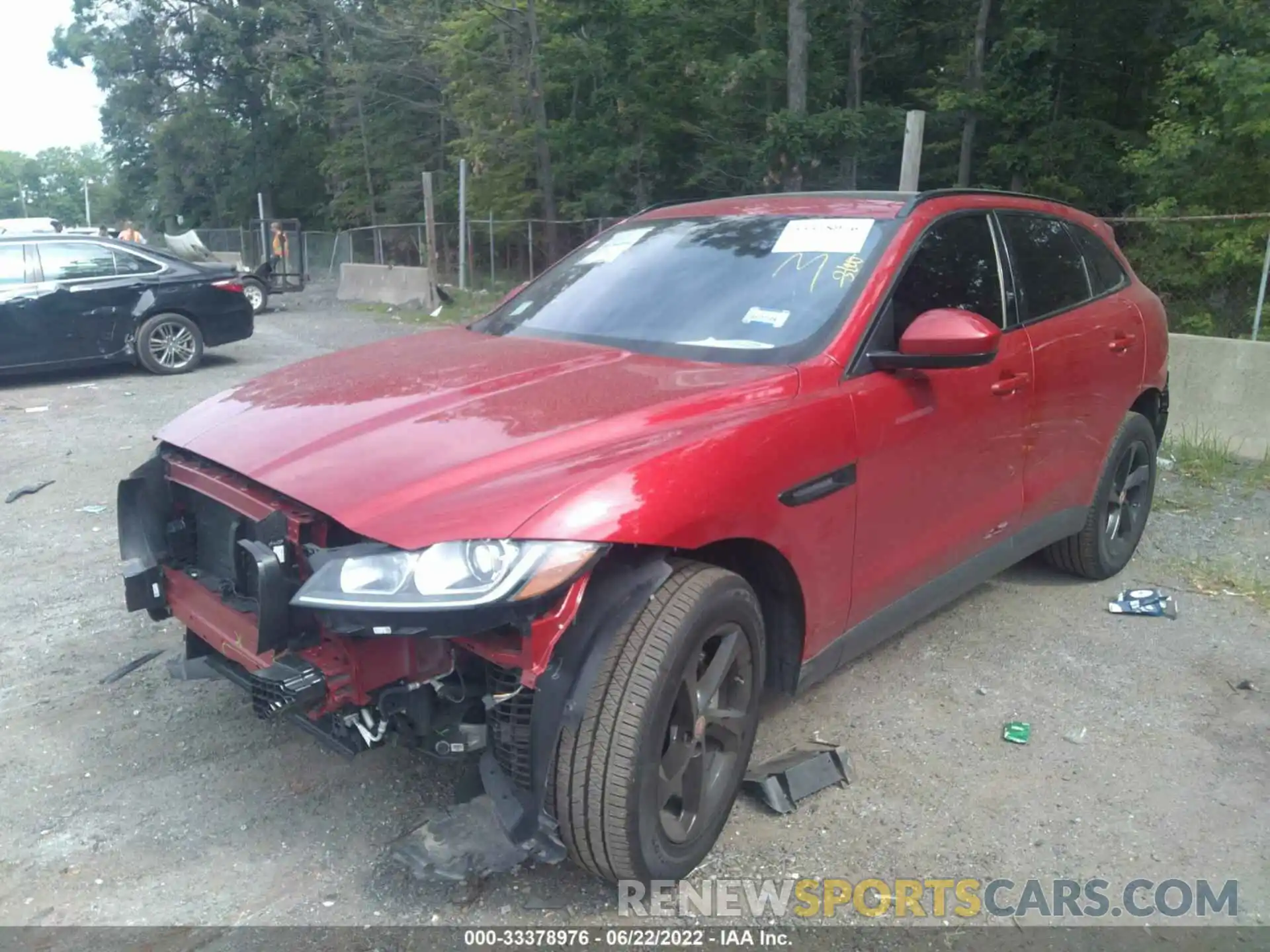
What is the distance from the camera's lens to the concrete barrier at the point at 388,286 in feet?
64.0

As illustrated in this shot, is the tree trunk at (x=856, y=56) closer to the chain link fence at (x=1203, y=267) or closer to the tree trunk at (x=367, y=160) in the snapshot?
the chain link fence at (x=1203, y=267)

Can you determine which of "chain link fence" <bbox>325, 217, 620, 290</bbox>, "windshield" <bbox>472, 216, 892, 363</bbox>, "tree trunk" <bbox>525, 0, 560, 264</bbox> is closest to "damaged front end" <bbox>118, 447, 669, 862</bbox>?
"windshield" <bbox>472, 216, 892, 363</bbox>

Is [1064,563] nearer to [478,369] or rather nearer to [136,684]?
[478,369]

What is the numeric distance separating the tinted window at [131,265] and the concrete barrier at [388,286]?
8.13 m

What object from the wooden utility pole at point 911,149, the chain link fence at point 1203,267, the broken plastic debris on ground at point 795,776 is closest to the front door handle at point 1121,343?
the broken plastic debris on ground at point 795,776

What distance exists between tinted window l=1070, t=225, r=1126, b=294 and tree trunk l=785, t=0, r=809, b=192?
582 inches

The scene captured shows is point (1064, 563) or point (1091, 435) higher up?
point (1091, 435)

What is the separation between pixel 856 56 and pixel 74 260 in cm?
1729

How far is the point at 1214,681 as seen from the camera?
4145mm

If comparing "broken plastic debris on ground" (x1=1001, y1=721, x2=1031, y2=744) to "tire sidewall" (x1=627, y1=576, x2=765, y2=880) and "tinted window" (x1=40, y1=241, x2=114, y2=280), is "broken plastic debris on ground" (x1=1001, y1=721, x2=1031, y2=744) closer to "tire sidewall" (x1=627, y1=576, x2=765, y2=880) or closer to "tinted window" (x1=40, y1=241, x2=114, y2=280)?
"tire sidewall" (x1=627, y1=576, x2=765, y2=880)

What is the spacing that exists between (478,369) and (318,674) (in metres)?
1.28

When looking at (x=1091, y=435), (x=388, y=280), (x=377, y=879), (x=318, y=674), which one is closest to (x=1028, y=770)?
(x=1091, y=435)

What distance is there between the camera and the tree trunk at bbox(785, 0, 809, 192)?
1930cm

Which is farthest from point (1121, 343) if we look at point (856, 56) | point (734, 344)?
point (856, 56)
